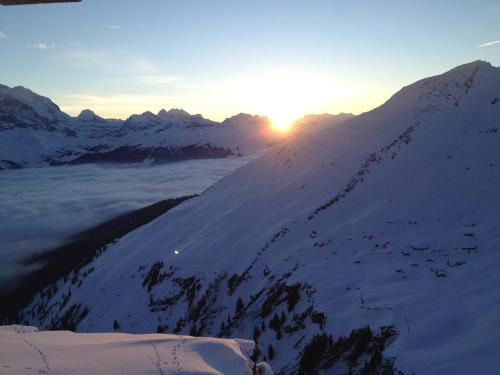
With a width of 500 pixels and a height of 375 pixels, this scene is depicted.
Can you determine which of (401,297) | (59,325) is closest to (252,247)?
(401,297)

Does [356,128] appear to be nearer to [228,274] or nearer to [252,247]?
[252,247]

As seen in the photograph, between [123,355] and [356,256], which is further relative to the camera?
[356,256]

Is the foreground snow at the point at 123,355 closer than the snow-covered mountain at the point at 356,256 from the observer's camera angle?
Yes

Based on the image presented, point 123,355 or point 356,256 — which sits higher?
point 123,355

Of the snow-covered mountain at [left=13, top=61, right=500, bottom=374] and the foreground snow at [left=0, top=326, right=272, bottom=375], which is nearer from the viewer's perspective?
the foreground snow at [left=0, top=326, right=272, bottom=375]
